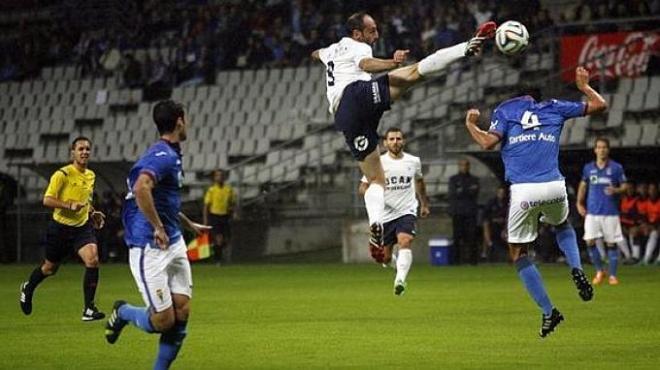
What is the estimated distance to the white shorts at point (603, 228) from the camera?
2258 centimetres

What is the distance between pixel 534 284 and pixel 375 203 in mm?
2718

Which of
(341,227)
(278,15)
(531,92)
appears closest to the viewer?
(531,92)

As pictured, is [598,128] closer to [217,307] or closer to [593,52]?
[593,52]

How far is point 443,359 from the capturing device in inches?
465

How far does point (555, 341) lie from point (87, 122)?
28.4 metres

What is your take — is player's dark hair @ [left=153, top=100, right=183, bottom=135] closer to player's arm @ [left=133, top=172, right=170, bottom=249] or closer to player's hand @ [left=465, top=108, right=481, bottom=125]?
player's arm @ [left=133, top=172, right=170, bottom=249]

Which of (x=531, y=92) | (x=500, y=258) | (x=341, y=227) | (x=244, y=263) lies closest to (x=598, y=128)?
(x=500, y=258)

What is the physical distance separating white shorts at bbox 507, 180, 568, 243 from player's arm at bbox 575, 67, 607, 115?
0.88 meters

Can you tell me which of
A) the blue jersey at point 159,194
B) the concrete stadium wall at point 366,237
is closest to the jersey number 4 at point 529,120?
the blue jersey at point 159,194

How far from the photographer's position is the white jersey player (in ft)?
64.3

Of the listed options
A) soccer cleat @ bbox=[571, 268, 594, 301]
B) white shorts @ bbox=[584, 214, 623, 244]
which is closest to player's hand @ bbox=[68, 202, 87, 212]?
soccer cleat @ bbox=[571, 268, 594, 301]

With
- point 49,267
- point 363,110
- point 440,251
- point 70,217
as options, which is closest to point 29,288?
point 49,267

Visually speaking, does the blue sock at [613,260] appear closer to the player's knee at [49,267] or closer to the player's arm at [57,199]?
the player's arm at [57,199]

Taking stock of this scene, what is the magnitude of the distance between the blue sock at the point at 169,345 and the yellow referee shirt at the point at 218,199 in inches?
838
